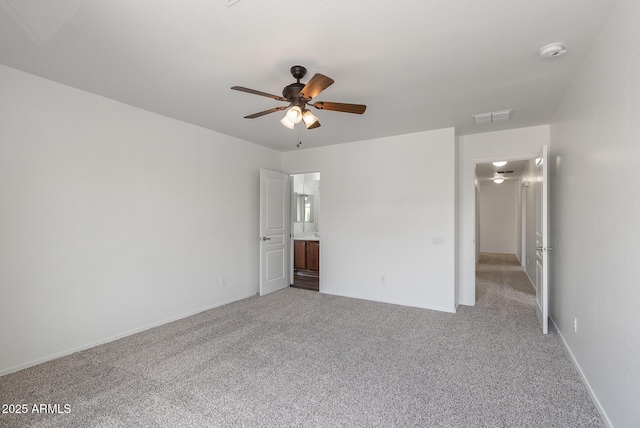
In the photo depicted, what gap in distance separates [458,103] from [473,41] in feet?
3.84

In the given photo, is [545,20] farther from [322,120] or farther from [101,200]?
[101,200]

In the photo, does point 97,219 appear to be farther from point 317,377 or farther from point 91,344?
point 317,377

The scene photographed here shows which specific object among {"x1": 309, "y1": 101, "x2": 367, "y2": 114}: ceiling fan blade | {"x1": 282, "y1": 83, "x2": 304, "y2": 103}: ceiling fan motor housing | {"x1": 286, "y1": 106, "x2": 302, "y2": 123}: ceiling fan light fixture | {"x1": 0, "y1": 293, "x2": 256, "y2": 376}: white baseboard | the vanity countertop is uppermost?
{"x1": 282, "y1": 83, "x2": 304, "y2": 103}: ceiling fan motor housing

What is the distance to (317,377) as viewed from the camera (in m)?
2.37

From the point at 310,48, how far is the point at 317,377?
2.50 m

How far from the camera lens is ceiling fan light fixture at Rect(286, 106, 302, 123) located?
2.33m

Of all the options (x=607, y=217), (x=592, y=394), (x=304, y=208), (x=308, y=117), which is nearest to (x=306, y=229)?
(x=304, y=208)

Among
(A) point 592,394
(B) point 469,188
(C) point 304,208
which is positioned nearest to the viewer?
(A) point 592,394

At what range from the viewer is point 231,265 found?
4465mm

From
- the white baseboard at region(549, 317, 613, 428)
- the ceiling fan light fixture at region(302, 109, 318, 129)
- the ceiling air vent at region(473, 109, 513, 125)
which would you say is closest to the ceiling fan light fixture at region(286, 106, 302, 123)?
the ceiling fan light fixture at region(302, 109, 318, 129)

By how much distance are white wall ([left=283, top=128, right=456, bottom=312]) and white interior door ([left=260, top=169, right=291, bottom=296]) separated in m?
0.66

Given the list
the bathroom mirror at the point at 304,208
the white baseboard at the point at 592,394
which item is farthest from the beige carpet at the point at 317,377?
the bathroom mirror at the point at 304,208

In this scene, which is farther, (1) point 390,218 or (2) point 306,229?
(2) point 306,229

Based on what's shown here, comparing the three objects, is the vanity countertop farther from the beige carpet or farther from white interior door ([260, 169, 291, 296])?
the beige carpet
